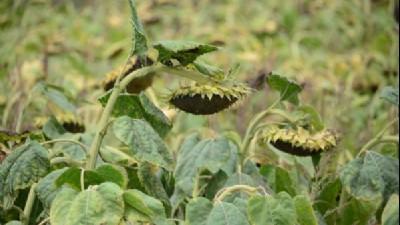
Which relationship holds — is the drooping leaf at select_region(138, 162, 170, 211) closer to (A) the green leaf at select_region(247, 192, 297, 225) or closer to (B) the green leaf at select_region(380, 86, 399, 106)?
(A) the green leaf at select_region(247, 192, 297, 225)

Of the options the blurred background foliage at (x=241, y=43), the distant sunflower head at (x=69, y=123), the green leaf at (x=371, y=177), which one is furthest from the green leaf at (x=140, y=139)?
the blurred background foliage at (x=241, y=43)

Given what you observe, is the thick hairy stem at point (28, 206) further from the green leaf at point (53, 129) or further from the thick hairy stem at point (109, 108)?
the green leaf at point (53, 129)

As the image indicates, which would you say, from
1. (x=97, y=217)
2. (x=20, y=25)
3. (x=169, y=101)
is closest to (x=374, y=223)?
(x=169, y=101)

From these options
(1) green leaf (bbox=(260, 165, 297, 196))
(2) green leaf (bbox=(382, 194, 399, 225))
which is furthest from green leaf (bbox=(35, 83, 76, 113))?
(2) green leaf (bbox=(382, 194, 399, 225))

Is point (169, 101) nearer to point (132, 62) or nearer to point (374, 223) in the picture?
point (132, 62)

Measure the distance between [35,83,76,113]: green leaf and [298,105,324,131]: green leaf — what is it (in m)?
0.57

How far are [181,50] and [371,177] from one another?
0.40 metres

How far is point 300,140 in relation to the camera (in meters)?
1.47

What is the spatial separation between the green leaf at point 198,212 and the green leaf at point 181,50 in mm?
232

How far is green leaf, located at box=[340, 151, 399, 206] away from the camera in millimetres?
1347

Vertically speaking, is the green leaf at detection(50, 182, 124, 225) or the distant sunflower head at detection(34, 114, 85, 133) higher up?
the green leaf at detection(50, 182, 124, 225)

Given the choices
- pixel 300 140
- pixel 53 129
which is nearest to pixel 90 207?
pixel 300 140

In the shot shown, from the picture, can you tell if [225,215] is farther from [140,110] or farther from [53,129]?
[53,129]

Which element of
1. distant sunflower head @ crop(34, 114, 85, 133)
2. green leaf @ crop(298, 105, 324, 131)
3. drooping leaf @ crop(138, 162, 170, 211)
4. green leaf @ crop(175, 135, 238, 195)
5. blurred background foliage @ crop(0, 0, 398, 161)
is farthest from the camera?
blurred background foliage @ crop(0, 0, 398, 161)
